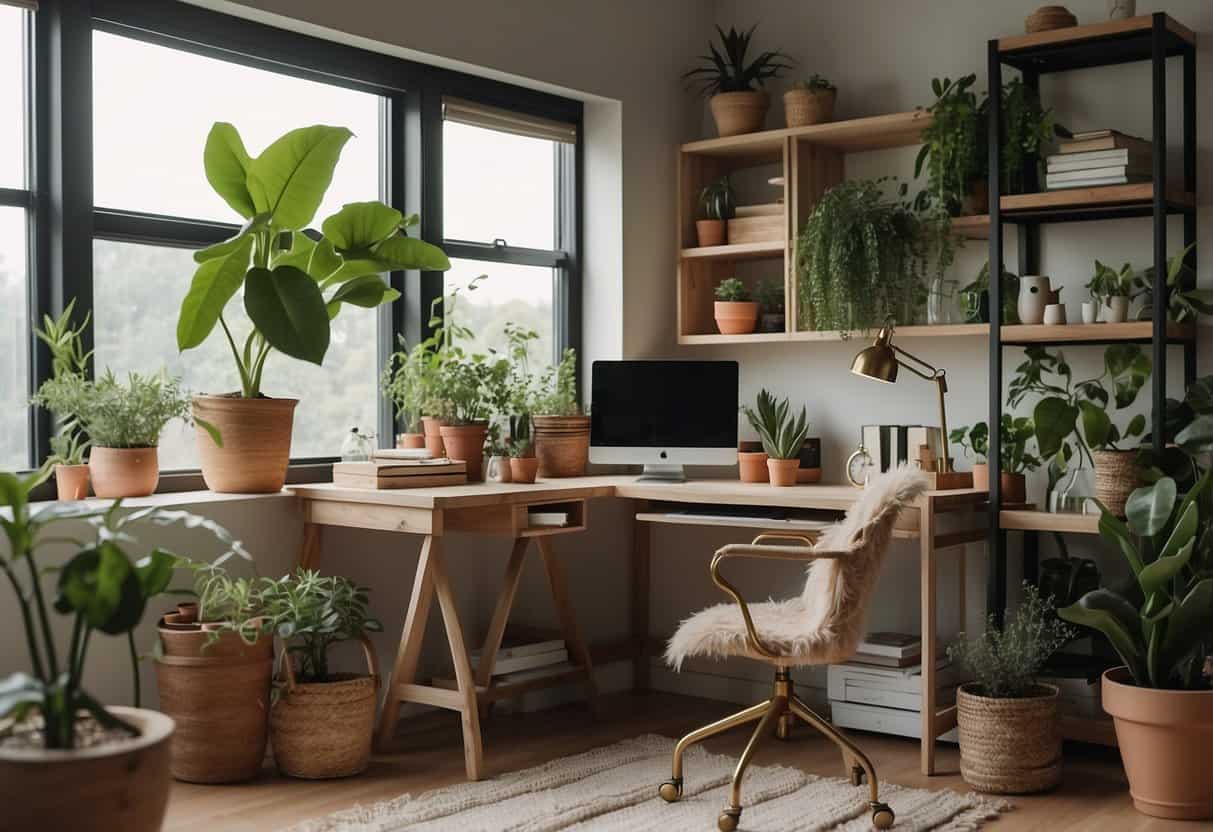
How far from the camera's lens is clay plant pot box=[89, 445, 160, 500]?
3.68 m

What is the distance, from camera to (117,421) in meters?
3.67

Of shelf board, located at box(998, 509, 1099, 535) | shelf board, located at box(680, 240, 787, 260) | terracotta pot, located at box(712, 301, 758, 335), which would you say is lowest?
shelf board, located at box(998, 509, 1099, 535)

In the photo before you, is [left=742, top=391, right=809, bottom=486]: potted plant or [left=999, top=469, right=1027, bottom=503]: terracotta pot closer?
[left=999, top=469, right=1027, bottom=503]: terracotta pot

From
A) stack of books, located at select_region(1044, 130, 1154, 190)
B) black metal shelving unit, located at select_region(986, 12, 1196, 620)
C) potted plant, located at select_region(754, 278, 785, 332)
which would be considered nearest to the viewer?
black metal shelving unit, located at select_region(986, 12, 1196, 620)

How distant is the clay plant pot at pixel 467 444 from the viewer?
4371mm

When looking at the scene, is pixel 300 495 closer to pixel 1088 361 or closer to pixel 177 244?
pixel 177 244

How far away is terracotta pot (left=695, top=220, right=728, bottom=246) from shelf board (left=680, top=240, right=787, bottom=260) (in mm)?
34

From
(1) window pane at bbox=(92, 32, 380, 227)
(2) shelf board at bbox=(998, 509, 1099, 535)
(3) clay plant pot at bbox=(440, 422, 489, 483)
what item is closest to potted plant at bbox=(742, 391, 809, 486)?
(2) shelf board at bbox=(998, 509, 1099, 535)

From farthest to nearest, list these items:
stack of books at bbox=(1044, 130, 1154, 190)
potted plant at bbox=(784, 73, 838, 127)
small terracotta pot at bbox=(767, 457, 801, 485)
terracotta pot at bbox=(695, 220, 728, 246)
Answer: terracotta pot at bbox=(695, 220, 728, 246)
potted plant at bbox=(784, 73, 838, 127)
small terracotta pot at bbox=(767, 457, 801, 485)
stack of books at bbox=(1044, 130, 1154, 190)

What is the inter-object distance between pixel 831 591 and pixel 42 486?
2.18 meters

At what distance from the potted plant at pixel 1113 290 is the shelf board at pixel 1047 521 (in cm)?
59

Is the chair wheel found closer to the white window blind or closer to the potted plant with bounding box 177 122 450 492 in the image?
the potted plant with bounding box 177 122 450 492

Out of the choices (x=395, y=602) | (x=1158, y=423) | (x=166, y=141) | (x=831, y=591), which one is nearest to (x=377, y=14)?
(x=166, y=141)

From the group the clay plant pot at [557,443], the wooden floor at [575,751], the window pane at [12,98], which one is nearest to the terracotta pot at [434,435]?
the clay plant pot at [557,443]
